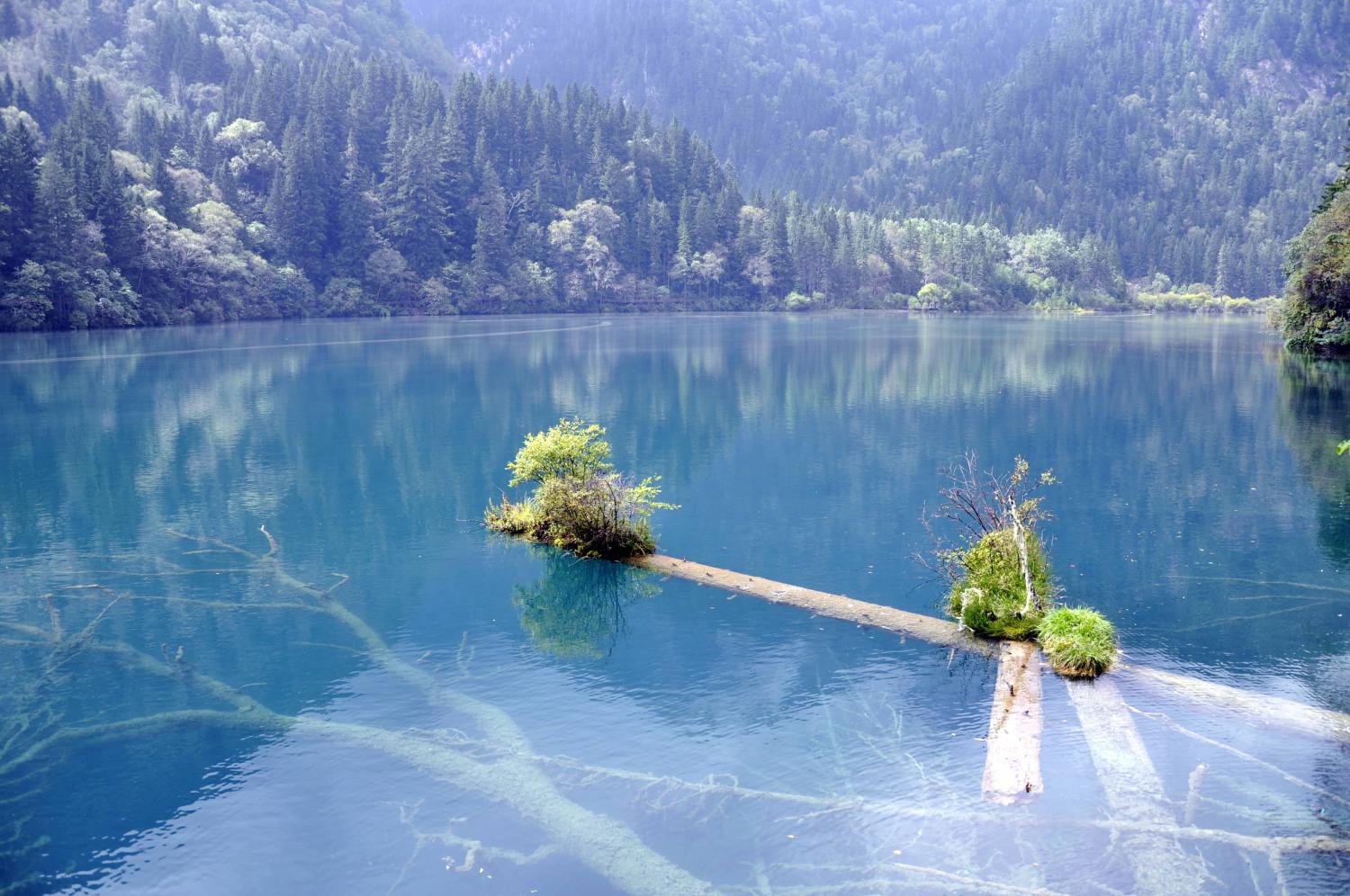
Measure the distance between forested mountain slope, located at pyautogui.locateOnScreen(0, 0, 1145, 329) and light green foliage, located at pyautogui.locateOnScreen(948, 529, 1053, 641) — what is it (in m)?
95.1

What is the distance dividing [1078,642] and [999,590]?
7.35 feet

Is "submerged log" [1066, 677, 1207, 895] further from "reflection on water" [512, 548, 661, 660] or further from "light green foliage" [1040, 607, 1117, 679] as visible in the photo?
"reflection on water" [512, 548, 661, 660]

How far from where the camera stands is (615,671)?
60.9 feet

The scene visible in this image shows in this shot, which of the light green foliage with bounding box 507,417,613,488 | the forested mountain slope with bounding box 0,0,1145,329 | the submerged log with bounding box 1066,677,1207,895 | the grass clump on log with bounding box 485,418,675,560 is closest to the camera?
the submerged log with bounding box 1066,677,1207,895

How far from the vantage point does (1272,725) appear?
1528 centimetres

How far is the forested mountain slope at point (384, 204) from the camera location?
113 m

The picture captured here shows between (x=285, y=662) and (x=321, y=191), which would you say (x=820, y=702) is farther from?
(x=321, y=191)

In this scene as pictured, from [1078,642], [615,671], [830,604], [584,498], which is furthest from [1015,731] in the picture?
[584,498]

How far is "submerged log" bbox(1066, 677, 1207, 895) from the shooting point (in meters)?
11.8

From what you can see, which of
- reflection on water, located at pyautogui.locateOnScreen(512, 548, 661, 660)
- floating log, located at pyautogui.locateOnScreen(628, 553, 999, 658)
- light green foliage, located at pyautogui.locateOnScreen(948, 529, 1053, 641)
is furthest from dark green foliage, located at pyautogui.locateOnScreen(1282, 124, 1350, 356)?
reflection on water, located at pyautogui.locateOnScreen(512, 548, 661, 660)

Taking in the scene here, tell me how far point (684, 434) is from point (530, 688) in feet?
89.9

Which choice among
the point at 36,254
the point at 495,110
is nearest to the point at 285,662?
the point at 36,254

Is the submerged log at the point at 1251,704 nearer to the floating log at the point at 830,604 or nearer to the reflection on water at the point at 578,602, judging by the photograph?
the floating log at the point at 830,604

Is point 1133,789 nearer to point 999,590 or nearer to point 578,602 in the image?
point 999,590
